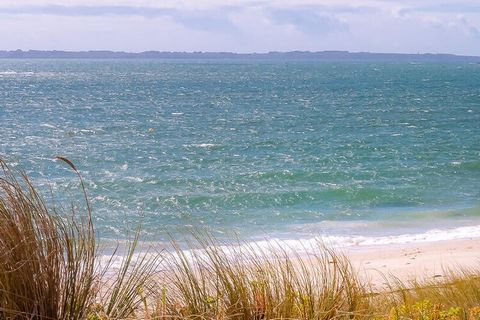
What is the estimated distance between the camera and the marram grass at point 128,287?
433 cm

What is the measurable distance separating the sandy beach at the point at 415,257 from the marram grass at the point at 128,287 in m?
6.61

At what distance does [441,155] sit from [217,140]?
9.81 m

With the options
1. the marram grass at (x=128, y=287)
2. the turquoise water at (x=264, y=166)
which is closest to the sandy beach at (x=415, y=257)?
the turquoise water at (x=264, y=166)

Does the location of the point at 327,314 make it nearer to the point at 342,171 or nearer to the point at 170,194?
the point at 170,194

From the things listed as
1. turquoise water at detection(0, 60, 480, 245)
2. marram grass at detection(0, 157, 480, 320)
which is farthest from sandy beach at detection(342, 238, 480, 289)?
marram grass at detection(0, 157, 480, 320)

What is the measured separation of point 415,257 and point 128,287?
32.3 feet

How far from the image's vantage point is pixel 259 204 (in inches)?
770

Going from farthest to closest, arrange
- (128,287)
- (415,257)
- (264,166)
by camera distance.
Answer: (264,166) → (415,257) → (128,287)

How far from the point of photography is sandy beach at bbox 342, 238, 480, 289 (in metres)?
12.2

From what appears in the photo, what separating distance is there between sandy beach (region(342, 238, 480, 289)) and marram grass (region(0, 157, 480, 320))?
6.61m

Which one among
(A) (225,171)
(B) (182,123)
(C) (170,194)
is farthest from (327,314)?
(B) (182,123)

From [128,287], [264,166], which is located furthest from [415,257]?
[264,166]

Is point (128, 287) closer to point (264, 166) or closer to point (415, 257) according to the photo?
point (415, 257)

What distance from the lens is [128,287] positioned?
470 cm
